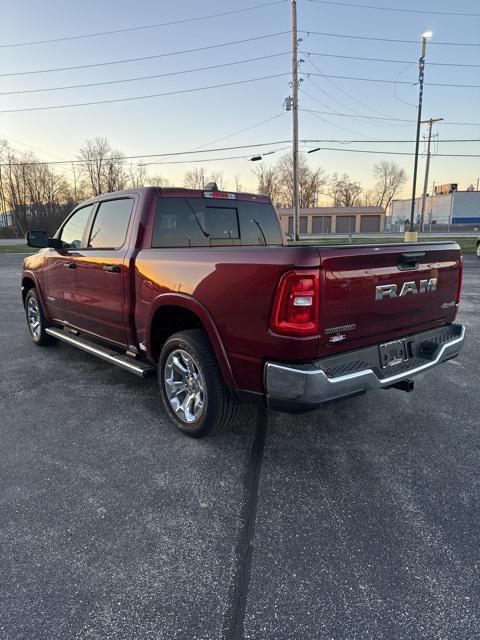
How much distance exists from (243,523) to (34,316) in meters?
5.05

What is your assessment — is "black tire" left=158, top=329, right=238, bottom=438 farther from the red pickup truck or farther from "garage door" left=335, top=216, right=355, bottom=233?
"garage door" left=335, top=216, right=355, bottom=233

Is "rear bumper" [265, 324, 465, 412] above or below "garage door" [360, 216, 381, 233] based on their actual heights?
above

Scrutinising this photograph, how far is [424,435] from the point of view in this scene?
3424 mm

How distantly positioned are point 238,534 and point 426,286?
86.3 inches

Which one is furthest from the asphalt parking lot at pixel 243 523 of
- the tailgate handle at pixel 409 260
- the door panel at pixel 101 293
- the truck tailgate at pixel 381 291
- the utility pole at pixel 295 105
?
the utility pole at pixel 295 105

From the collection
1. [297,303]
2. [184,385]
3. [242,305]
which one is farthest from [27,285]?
[297,303]

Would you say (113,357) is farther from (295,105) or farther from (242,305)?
(295,105)

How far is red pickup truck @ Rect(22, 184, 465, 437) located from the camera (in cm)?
251

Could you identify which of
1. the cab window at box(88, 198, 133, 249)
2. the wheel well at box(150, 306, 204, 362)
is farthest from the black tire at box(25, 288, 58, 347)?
the wheel well at box(150, 306, 204, 362)

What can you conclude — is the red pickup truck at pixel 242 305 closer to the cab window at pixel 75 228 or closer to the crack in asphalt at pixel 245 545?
the cab window at pixel 75 228

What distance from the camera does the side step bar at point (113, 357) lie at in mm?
3795

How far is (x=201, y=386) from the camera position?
322 cm

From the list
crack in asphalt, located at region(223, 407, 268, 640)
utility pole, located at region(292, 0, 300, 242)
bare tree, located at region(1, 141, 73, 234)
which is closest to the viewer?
crack in asphalt, located at region(223, 407, 268, 640)

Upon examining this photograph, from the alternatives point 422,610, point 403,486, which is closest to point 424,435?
point 403,486
